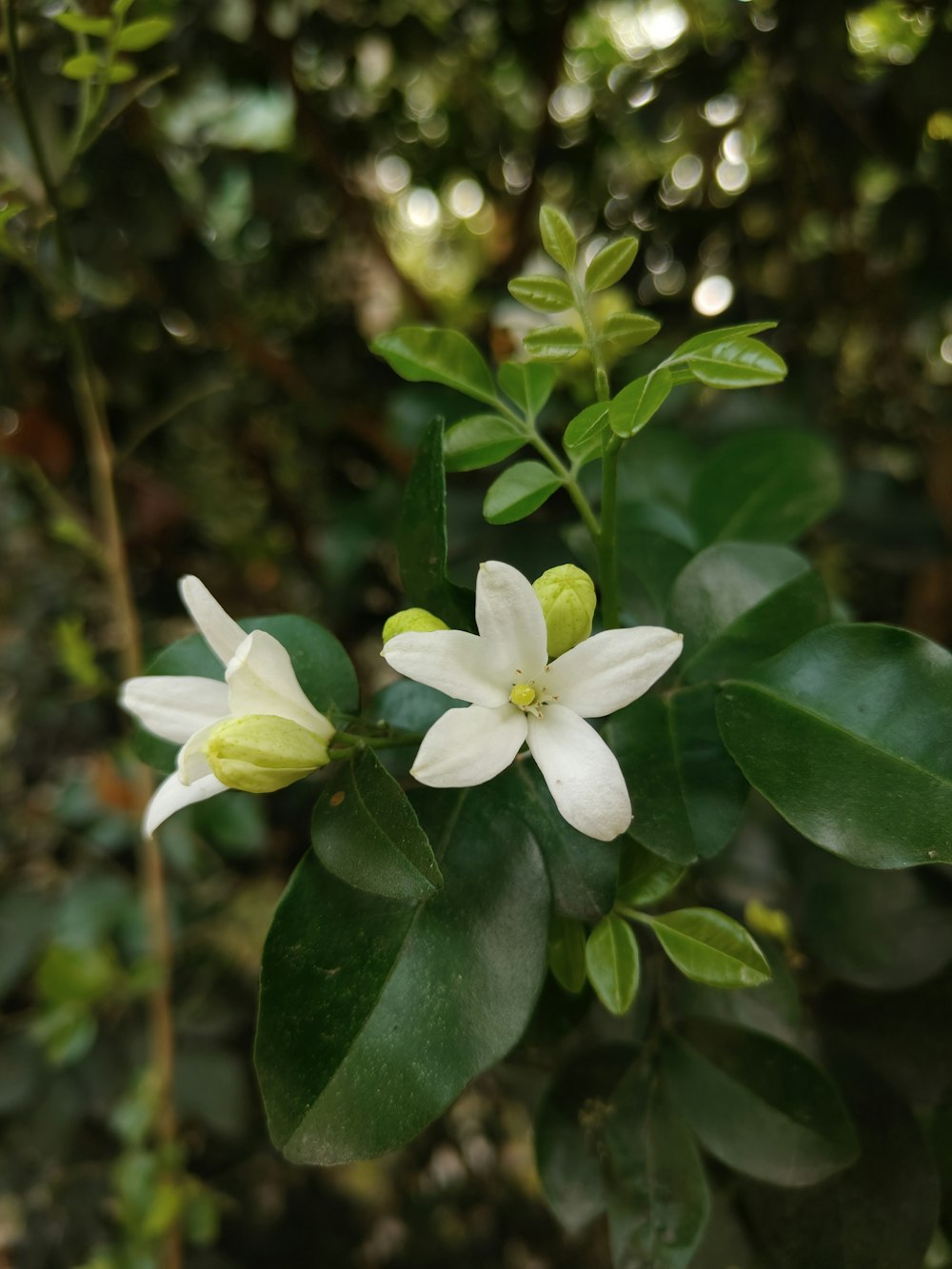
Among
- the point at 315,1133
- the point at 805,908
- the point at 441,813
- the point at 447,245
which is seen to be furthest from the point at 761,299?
the point at 315,1133

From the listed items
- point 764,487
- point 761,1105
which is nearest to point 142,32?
point 764,487

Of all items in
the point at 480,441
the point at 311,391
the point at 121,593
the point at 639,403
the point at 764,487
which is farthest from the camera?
the point at 311,391

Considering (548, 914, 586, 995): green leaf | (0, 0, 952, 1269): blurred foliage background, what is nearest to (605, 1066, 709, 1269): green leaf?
(548, 914, 586, 995): green leaf

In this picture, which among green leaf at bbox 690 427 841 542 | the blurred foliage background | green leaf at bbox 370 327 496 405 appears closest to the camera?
green leaf at bbox 370 327 496 405

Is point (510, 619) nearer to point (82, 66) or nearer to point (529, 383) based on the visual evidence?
point (529, 383)

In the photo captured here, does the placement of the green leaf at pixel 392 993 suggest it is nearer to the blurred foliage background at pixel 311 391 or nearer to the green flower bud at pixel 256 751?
the green flower bud at pixel 256 751

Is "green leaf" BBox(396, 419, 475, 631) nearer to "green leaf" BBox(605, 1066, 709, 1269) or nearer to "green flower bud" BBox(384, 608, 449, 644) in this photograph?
"green flower bud" BBox(384, 608, 449, 644)

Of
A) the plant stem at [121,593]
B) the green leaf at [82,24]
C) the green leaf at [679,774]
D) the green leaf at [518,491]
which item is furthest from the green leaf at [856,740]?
the green leaf at [82,24]

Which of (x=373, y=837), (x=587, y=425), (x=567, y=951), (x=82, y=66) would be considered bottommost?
(x=567, y=951)
